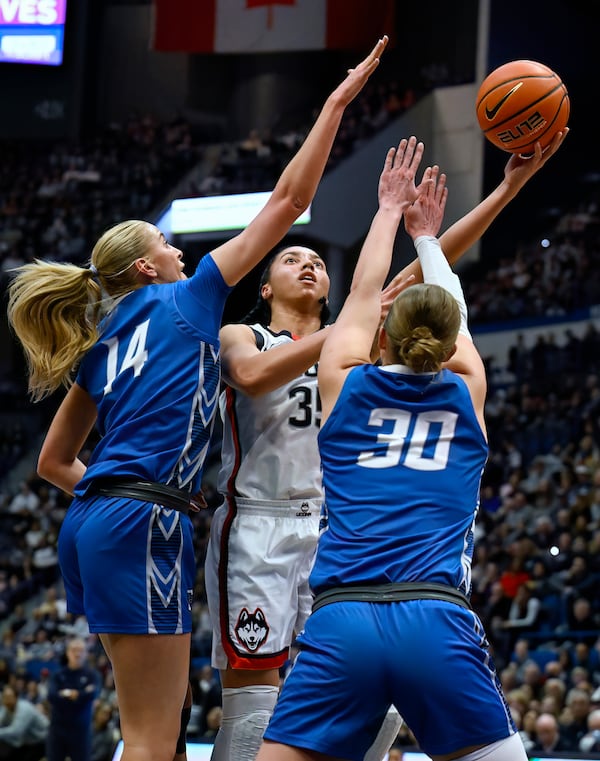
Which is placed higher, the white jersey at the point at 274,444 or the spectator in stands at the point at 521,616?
the white jersey at the point at 274,444

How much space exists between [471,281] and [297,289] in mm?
16687

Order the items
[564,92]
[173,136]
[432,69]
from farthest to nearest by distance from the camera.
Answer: [173,136] → [432,69] → [564,92]

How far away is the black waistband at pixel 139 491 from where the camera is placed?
3.44m

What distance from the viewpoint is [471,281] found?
2094 cm

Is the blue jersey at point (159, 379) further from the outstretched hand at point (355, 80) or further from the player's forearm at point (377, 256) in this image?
the outstretched hand at point (355, 80)

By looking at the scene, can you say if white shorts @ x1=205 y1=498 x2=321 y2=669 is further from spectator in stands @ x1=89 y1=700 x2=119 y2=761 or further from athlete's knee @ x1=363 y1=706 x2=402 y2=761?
spectator in stands @ x1=89 y1=700 x2=119 y2=761

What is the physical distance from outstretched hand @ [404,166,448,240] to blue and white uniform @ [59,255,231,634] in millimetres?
699

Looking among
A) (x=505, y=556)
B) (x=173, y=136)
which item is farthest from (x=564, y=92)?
(x=173, y=136)

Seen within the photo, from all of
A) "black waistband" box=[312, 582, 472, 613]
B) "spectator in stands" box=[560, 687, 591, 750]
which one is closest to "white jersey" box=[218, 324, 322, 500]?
"black waistband" box=[312, 582, 472, 613]

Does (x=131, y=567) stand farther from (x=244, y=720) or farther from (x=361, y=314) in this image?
(x=361, y=314)

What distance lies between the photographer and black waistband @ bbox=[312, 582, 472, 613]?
110 inches

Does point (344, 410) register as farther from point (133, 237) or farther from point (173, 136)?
point (173, 136)

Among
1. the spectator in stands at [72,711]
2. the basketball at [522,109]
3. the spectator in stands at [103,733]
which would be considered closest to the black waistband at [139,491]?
the basketball at [522,109]

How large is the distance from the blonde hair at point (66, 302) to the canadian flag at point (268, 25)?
2105cm
